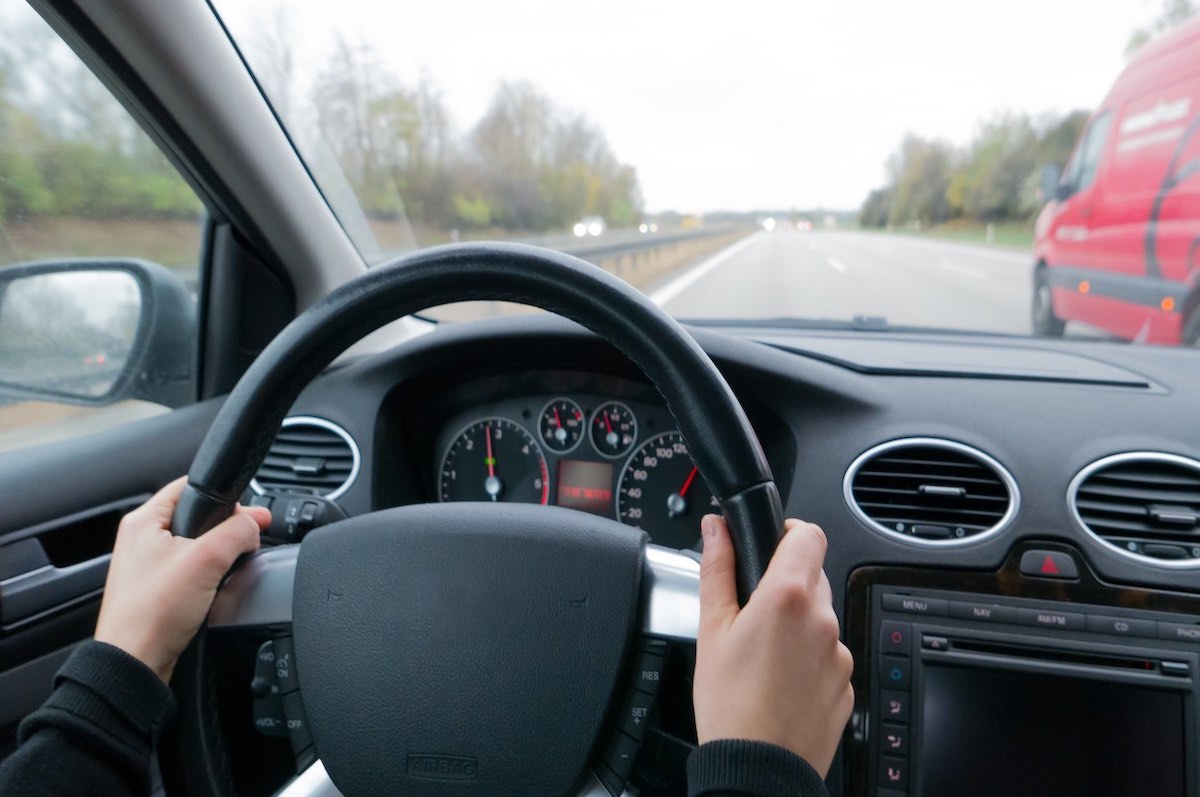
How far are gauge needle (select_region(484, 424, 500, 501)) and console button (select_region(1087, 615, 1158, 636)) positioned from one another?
1.59 metres

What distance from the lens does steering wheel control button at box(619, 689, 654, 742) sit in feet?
4.88

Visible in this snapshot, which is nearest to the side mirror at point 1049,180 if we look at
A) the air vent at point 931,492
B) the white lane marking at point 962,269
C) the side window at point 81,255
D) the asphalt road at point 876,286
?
the asphalt road at point 876,286

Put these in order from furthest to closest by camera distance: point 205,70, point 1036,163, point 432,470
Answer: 1. point 1036,163
2. point 432,470
3. point 205,70

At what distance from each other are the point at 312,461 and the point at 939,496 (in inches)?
68.2

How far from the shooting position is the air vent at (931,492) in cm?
217

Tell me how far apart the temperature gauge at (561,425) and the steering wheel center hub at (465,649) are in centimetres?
109

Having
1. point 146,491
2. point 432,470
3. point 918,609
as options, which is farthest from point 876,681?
point 146,491

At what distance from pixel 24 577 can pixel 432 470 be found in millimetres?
1109

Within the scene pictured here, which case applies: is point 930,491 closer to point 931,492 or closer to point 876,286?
point 931,492

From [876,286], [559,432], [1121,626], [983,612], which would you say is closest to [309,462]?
[559,432]

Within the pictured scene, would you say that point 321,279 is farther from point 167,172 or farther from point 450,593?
point 450,593

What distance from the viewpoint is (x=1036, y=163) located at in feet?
13.2

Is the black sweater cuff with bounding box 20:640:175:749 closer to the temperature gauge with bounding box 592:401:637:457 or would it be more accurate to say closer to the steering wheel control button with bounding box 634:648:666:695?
the steering wheel control button with bounding box 634:648:666:695

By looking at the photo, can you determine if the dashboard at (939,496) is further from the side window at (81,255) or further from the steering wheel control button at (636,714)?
the steering wheel control button at (636,714)
